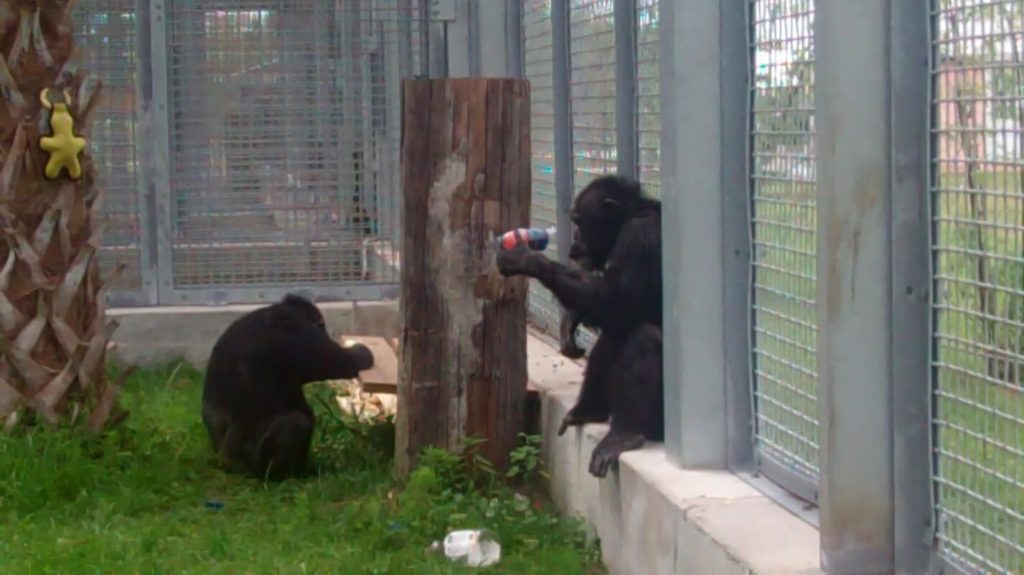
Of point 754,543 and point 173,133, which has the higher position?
point 173,133

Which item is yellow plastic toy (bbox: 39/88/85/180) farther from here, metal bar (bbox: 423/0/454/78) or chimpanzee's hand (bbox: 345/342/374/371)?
metal bar (bbox: 423/0/454/78)

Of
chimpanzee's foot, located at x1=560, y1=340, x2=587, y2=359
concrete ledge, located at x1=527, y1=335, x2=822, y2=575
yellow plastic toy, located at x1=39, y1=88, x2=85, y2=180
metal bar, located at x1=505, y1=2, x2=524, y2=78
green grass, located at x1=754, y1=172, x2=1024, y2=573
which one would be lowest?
concrete ledge, located at x1=527, y1=335, x2=822, y2=575

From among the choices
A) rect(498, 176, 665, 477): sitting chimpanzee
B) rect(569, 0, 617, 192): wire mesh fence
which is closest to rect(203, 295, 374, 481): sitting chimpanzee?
rect(569, 0, 617, 192): wire mesh fence

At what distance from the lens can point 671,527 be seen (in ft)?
16.0

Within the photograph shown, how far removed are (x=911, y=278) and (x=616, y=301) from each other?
95.1 inches

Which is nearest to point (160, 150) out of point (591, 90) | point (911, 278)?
point (591, 90)

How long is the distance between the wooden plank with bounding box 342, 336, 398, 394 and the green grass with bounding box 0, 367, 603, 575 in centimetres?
21

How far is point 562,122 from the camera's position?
798cm

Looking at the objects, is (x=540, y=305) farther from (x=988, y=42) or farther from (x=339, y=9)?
(x=988, y=42)

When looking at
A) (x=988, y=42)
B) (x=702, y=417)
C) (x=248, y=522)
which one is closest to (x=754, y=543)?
(x=702, y=417)

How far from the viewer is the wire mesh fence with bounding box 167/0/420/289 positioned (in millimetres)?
10703

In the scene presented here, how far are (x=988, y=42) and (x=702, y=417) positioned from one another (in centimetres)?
207

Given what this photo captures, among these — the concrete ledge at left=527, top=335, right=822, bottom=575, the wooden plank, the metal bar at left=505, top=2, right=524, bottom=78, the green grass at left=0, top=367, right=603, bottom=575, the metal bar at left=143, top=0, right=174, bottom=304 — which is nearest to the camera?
the concrete ledge at left=527, top=335, right=822, bottom=575

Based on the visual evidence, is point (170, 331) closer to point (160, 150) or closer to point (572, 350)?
point (160, 150)
